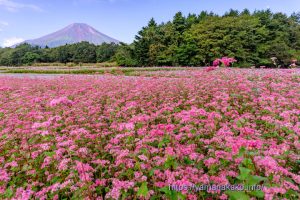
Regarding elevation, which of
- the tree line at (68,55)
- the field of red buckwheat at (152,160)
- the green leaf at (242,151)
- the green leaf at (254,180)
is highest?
the tree line at (68,55)

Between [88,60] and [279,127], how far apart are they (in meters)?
76.7

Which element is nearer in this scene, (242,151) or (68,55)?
(242,151)

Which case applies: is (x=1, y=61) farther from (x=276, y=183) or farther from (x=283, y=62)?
(x=276, y=183)

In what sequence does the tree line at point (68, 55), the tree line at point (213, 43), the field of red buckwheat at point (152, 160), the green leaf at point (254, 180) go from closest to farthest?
the green leaf at point (254, 180)
the field of red buckwheat at point (152, 160)
the tree line at point (213, 43)
the tree line at point (68, 55)

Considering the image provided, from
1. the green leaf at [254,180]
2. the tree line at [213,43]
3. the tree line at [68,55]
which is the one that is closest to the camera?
the green leaf at [254,180]

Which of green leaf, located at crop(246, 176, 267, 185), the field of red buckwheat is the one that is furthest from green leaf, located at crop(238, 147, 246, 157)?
green leaf, located at crop(246, 176, 267, 185)

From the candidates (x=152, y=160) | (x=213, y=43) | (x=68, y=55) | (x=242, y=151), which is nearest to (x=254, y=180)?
(x=242, y=151)

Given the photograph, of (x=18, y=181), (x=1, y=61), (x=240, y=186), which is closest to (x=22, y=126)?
(x=18, y=181)

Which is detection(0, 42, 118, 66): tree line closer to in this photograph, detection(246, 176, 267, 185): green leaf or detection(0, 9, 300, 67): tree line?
detection(0, 9, 300, 67): tree line

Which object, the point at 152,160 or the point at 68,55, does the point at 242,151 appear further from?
the point at 68,55

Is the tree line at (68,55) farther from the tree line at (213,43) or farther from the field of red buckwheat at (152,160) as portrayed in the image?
the field of red buckwheat at (152,160)

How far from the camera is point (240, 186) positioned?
245cm

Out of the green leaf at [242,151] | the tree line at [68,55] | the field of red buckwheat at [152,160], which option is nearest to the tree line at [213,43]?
the tree line at [68,55]

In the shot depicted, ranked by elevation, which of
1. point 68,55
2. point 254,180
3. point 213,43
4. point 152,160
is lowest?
point 152,160
